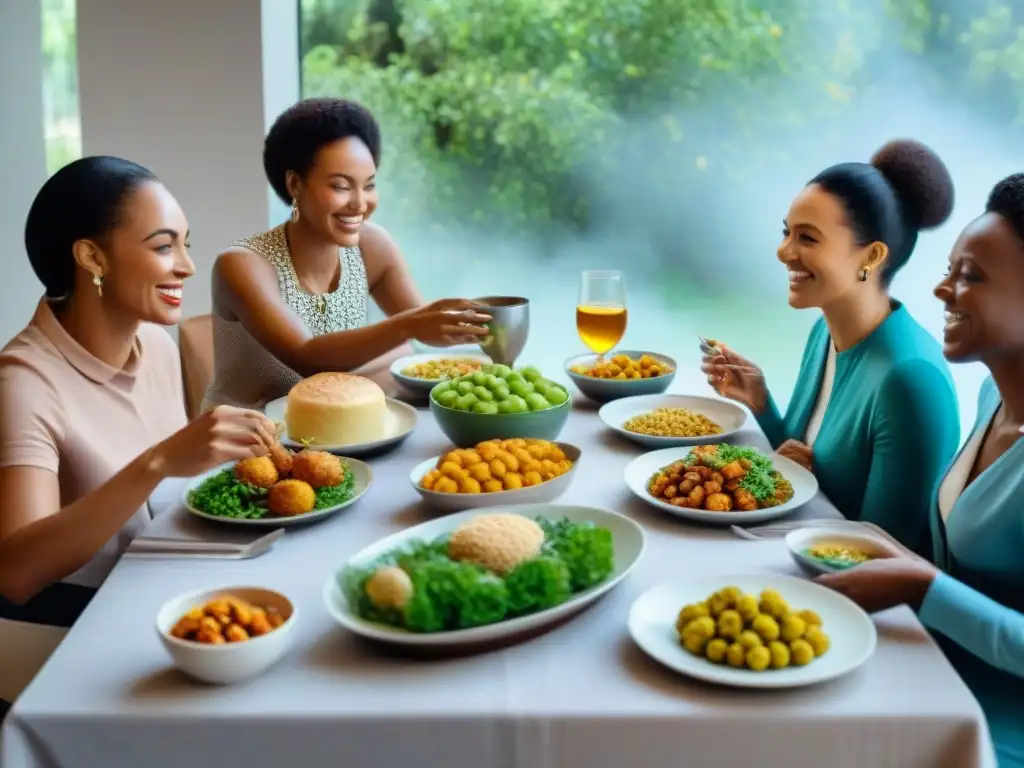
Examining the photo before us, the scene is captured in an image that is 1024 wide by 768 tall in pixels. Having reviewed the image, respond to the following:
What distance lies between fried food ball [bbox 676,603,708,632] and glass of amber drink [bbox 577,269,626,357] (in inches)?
39.6

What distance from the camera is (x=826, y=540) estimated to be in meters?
1.36

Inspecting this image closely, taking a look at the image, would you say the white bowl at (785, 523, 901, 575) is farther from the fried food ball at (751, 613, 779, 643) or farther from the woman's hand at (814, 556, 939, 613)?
the fried food ball at (751, 613, 779, 643)

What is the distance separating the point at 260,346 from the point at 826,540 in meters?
1.45

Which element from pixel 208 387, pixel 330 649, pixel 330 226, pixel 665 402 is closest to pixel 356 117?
pixel 330 226

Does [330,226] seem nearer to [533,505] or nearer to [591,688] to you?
[533,505]

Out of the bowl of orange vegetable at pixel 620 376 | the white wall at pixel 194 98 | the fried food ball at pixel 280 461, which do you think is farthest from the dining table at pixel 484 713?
the white wall at pixel 194 98

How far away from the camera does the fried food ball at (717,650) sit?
1.07m

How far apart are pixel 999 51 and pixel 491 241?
1.71 meters

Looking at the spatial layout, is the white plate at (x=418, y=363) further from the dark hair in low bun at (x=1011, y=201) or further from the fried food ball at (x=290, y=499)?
the dark hair in low bun at (x=1011, y=201)

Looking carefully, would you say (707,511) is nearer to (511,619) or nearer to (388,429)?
(511,619)

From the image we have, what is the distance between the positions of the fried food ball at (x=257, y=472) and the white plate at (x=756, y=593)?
0.60m

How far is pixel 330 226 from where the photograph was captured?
2420 millimetres

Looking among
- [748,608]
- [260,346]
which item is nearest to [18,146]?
[260,346]

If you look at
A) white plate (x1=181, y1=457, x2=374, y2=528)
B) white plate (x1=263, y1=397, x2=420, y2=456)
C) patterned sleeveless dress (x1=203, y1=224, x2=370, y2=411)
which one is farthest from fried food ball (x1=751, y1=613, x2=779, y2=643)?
patterned sleeveless dress (x1=203, y1=224, x2=370, y2=411)
